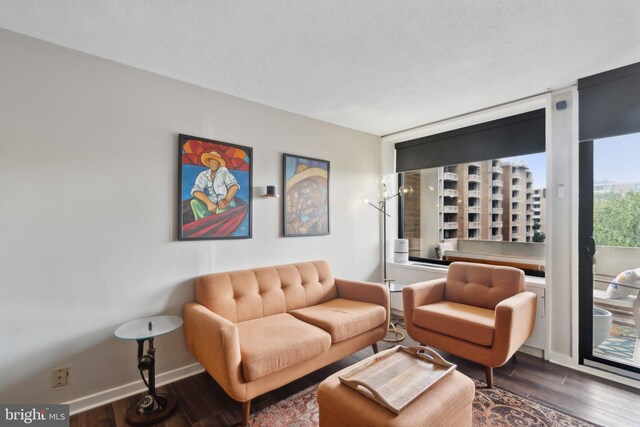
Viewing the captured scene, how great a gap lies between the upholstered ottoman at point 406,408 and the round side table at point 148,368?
1160 millimetres

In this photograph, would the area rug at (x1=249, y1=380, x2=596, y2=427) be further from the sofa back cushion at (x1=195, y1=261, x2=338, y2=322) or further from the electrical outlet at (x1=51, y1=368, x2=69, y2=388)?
the electrical outlet at (x1=51, y1=368, x2=69, y2=388)

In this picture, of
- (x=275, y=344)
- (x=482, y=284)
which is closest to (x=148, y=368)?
(x=275, y=344)

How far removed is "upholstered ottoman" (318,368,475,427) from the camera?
1.39m

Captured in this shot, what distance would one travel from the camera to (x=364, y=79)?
8.45ft

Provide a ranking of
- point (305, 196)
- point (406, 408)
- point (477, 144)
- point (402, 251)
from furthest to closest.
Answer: point (402, 251), point (477, 144), point (305, 196), point (406, 408)

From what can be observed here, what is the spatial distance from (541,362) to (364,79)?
296 centimetres

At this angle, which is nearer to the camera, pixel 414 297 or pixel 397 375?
pixel 397 375

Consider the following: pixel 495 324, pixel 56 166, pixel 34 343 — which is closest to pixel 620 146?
pixel 495 324

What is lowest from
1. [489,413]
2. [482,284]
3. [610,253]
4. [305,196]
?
[489,413]

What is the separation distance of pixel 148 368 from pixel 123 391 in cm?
40

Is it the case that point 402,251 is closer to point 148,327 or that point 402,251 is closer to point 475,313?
point 475,313

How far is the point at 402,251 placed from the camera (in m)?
4.11

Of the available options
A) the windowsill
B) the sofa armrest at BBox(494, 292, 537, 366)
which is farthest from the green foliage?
the sofa armrest at BBox(494, 292, 537, 366)

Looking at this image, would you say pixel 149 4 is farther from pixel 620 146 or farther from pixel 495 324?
pixel 620 146
